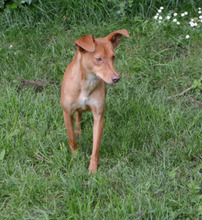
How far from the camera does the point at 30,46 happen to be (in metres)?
6.02

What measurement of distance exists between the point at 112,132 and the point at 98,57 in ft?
3.60

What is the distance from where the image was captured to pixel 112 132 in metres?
4.35

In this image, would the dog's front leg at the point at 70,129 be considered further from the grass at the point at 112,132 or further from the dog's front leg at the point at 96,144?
the dog's front leg at the point at 96,144

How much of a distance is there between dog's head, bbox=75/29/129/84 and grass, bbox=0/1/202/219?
3.08 feet

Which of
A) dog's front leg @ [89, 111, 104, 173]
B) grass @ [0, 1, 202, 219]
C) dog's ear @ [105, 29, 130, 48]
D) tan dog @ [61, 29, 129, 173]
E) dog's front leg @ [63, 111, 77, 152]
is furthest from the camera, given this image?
dog's front leg @ [63, 111, 77, 152]

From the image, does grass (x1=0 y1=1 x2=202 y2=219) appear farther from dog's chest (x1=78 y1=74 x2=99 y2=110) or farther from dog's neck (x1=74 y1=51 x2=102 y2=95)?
dog's neck (x1=74 y1=51 x2=102 y2=95)

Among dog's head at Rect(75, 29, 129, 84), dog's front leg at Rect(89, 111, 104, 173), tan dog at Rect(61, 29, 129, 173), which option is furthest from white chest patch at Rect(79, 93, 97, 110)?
dog's head at Rect(75, 29, 129, 84)

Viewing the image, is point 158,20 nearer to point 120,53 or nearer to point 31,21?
point 120,53

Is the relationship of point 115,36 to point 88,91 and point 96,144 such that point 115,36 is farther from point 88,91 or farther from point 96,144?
point 96,144

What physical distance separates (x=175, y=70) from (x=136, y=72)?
0.56m

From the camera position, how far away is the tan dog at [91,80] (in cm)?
357

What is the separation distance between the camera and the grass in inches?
134

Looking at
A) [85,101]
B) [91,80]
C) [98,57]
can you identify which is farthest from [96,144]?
[98,57]

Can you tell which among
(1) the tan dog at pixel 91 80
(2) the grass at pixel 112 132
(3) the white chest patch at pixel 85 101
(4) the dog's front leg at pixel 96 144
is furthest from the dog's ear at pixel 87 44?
(2) the grass at pixel 112 132
